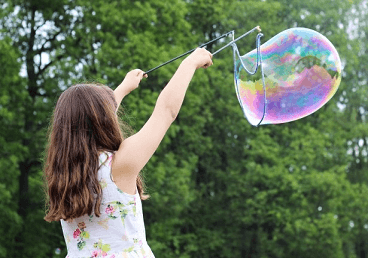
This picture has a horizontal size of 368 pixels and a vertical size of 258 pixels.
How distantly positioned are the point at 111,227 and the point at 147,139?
341 millimetres

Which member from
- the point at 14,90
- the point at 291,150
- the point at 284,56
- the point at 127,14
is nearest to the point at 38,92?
the point at 14,90

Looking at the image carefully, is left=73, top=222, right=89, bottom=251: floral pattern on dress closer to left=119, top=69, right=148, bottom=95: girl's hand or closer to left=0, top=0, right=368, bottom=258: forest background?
left=119, top=69, right=148, bottom=95: girl's hand

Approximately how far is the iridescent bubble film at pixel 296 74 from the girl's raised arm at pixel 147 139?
1.88m

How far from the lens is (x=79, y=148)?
2.05 metres

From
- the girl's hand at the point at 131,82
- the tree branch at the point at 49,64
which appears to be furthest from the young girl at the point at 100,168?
the tree branch at the point at 49,64

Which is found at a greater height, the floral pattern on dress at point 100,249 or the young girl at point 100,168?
the young girl at point 100,168

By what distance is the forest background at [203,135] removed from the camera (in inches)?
489

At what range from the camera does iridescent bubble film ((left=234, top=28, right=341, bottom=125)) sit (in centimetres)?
390

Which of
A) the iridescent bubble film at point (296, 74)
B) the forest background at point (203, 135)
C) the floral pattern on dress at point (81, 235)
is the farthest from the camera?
the forest background at point (203, 135)

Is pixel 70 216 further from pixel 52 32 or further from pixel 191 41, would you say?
pixel 191 41

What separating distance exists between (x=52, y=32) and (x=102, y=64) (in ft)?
4.94

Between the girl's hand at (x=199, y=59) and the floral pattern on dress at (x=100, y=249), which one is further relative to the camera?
the girl's hand at (x=199, y=59)

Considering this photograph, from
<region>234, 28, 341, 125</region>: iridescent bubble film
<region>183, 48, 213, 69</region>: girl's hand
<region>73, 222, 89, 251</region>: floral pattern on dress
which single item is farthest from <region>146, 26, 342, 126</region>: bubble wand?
<region>73, 222, 89, 251</region>: floral pattern on dress

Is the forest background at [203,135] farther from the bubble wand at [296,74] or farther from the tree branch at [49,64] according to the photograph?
the bubble wand at [296,74]
